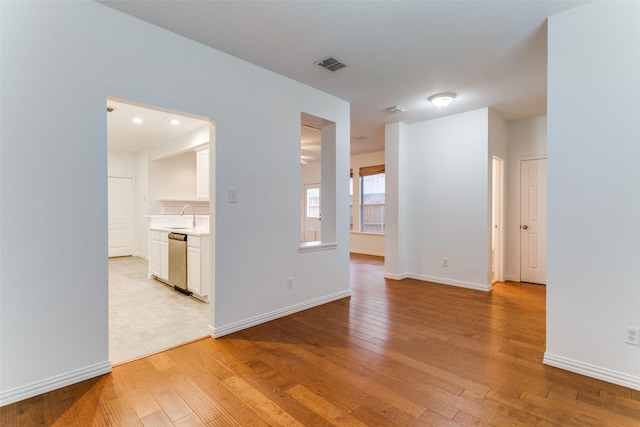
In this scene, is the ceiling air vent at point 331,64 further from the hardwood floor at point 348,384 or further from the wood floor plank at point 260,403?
the wood floor plank at point 260,403

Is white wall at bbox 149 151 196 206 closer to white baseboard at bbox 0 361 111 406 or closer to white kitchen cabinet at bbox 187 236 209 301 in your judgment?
white kitchen cabinet at bbox 187 236 209 301

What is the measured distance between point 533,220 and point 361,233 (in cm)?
409

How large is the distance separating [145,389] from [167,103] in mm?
2162

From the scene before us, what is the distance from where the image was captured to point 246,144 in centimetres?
309

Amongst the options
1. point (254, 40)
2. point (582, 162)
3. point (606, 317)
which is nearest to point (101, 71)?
point (254, 40)

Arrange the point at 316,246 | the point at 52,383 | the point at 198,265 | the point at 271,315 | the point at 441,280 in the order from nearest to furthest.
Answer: the point at 52,383 < the point at 271,315 < the point at 316,246 < the point at 198,265 < the point at 441,280

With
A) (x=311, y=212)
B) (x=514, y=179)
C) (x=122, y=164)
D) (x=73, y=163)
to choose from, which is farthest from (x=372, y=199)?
(x=73, y=163)

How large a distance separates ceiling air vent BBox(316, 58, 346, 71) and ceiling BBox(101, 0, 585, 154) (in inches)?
2.5

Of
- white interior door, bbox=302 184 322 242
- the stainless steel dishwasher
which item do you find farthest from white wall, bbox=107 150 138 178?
white interior door, bbox=302 184 322 242

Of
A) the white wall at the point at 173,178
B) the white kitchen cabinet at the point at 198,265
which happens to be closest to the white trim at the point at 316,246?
the white kitchen cabinet at the point at 198,265

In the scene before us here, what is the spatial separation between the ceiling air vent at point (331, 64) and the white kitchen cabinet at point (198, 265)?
7.96 feet

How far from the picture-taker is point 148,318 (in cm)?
336

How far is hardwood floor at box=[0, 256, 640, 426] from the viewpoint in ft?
5.86

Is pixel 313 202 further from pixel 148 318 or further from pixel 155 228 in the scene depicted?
pixel 148 318
